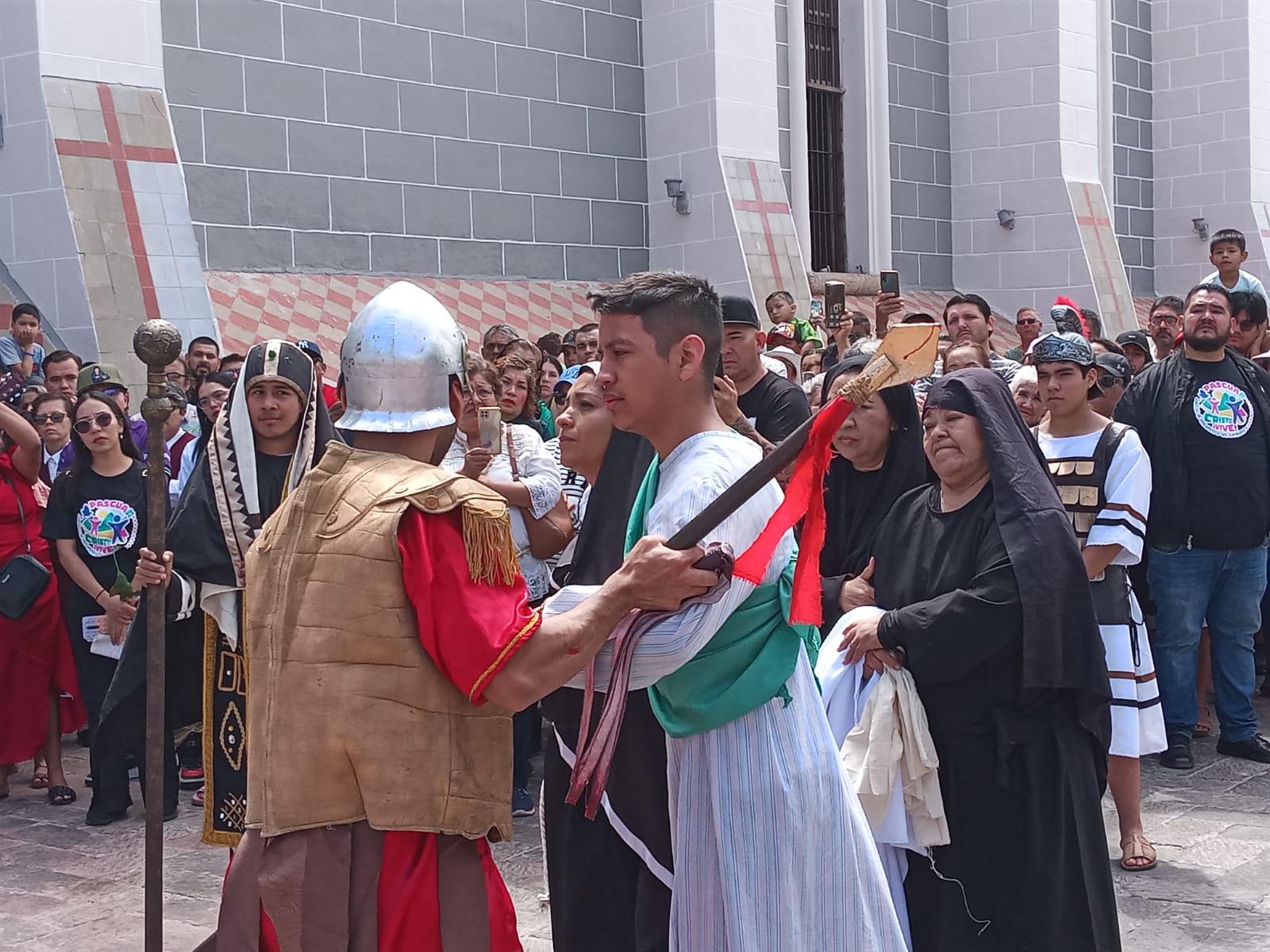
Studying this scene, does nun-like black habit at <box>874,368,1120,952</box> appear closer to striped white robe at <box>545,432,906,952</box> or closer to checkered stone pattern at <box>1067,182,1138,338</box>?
striped white robe at <box>545,432,906,952</box>

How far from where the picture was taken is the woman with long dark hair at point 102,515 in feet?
21.2

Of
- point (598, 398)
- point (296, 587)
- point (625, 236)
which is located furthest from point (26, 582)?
point (625, 236)

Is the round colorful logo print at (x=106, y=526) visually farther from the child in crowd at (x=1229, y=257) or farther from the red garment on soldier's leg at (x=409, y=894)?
the child in crowd at (x=1229, y=257)

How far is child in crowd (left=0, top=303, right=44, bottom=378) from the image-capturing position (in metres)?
9.02

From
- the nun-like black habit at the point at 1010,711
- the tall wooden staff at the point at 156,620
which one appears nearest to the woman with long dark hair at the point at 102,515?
the tall wooden staff at the point at 156,620

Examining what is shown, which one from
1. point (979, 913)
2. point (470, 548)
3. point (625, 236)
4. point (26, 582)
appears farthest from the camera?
point (625, 236)

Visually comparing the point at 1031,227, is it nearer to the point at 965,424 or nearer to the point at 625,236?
the point at 625,236

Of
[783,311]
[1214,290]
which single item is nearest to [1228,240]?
[1214,290]

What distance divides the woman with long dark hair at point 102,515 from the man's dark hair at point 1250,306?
214 inches

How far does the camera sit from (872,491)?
4461 millimetres

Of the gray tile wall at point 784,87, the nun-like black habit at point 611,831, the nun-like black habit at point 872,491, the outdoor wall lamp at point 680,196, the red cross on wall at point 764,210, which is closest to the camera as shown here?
the nun-like black habit at point 611,831

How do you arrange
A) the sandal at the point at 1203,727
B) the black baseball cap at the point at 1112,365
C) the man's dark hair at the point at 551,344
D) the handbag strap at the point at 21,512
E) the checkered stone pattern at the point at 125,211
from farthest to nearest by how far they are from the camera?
the man's dark hair at the point at 551,344
the checkered stone pattern at the point at 125,211
the sandal at the point at 1203,727
the handbag strap at the point at 21,512
the black baseball cap at the point at 1112,365

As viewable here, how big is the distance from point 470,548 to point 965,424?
1.76 metres

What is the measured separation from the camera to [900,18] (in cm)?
1619
